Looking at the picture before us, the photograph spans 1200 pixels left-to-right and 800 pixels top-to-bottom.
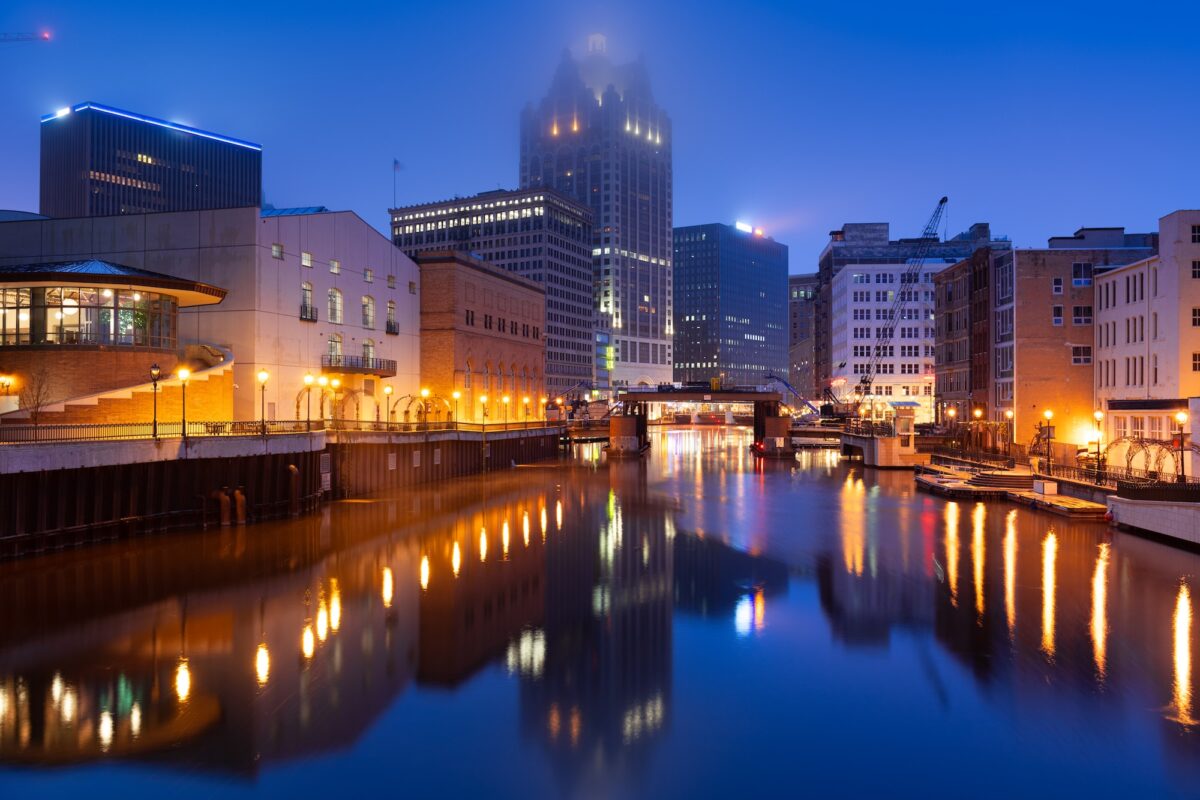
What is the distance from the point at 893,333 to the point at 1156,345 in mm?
87191

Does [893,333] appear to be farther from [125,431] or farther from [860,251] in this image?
[125,431]

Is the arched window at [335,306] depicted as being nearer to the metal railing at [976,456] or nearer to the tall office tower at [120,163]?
the metal railing at [976,456]

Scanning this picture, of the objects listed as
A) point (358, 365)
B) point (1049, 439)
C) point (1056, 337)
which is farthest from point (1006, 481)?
point (358, 365)

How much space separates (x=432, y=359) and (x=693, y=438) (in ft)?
252

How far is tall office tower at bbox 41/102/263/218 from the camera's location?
534 ft

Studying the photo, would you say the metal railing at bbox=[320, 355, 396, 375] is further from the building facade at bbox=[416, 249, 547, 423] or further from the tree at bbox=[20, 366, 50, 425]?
the tree at bbox=[20, 366, 50, 425]

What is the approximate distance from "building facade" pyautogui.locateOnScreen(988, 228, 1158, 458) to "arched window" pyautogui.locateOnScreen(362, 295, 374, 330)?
5536 centimetres

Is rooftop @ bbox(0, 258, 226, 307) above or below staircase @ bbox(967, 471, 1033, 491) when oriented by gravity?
above

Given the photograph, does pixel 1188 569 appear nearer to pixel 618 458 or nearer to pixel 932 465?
pixel 932 465

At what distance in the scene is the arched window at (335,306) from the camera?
6638 cm

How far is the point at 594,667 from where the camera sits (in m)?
21.3

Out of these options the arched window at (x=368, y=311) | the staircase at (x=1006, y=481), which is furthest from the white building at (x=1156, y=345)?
the arched window at (x=368, y=311)

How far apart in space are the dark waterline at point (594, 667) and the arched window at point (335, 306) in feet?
98.5

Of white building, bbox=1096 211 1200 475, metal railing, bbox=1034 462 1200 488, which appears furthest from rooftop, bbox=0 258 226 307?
white building, bbox=1096 211 1200 475
